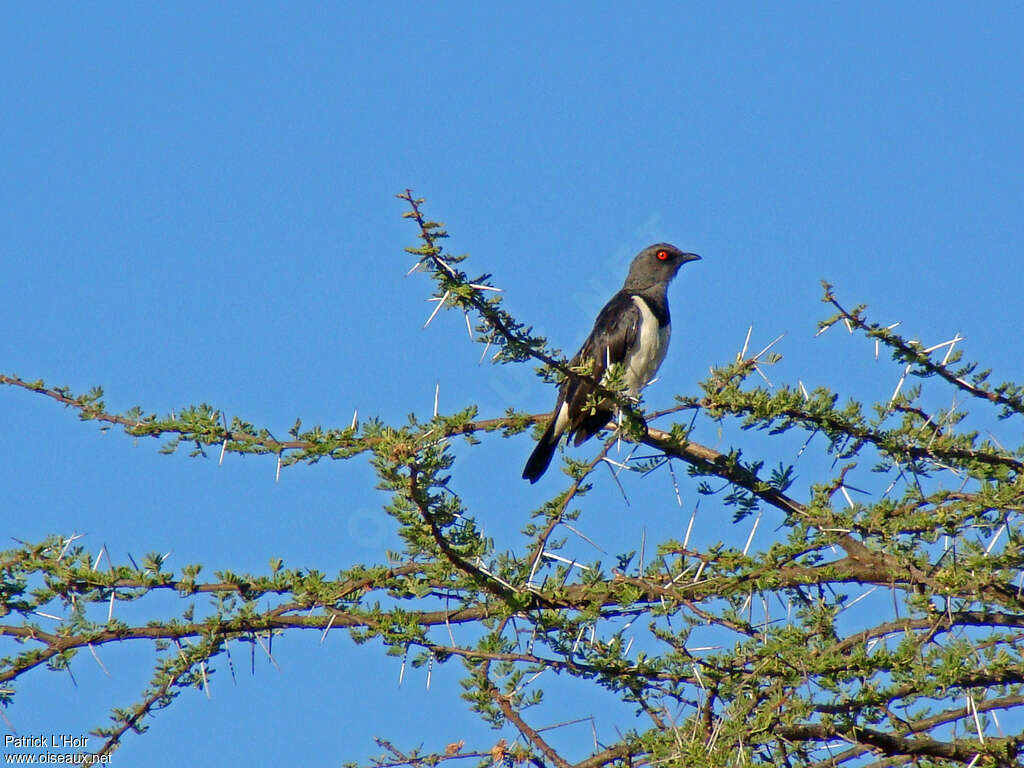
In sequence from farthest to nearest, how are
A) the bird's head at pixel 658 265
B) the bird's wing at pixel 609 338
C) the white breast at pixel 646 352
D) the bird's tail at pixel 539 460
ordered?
the bird's head at pixel 658 265
the white breast at pixel 646 352
the bird's wing at pixel 609 338
the bird's tail at pixel 539 460

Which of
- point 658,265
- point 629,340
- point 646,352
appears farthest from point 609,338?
point 658,265

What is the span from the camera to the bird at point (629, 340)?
8.23 metres

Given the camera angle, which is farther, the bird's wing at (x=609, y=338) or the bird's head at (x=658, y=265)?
the bird's head at (x=658, y=265)

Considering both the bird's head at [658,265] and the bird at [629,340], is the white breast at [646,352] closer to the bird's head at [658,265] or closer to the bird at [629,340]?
the bird at [629,340]

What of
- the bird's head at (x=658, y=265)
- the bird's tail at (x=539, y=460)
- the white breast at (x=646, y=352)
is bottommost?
the bird's tail at (x=539, y=460)

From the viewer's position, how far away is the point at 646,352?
29.6ft

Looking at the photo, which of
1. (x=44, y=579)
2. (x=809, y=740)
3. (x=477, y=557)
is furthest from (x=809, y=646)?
(x=44, y=579)

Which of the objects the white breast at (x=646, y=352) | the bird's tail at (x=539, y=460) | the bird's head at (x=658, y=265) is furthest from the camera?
the bird's head at (x=658, y=265)

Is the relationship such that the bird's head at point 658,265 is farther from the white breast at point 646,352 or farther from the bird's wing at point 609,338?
the white breast at point 646,352

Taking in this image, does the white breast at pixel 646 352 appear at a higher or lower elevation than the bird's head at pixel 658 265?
lower

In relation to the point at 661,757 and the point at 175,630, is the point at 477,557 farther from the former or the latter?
the point at 175,630

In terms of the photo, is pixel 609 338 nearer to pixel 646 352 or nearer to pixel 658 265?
pixel 646 352

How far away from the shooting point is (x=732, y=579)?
4.57m

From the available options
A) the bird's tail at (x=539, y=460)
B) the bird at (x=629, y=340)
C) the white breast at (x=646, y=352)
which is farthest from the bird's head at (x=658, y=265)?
the bird's tail at (x=539, y=460)
